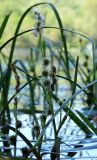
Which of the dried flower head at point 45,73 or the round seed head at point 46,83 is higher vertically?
the dried flower head at point 45,73

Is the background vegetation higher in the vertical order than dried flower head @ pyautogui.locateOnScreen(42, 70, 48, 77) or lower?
higher

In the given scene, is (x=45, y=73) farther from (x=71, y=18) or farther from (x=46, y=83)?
(x=71, y=18)

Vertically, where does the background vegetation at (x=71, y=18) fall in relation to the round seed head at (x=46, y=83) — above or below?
above

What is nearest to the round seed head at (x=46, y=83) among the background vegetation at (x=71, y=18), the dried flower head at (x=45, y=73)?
the dried flower head at (x=45, y=73)

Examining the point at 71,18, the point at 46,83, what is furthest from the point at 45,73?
the point at 71,18

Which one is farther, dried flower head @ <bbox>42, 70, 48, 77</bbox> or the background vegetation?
the background vegetation

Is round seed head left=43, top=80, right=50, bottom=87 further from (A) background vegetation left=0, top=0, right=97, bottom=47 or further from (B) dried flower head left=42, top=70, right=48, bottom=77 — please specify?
(A) background vegetation left=0, top=0, right=97, bottom=47

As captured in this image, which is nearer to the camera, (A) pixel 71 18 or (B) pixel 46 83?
(B) pixel 46 83

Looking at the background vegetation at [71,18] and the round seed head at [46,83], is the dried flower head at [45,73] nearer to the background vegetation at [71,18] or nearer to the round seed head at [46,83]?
the round seed head at [46,83]

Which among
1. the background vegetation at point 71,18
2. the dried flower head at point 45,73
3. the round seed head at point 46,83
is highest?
the background vegetation at point 71,18

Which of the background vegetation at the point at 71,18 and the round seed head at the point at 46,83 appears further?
the background vegetation at the point at 71,18

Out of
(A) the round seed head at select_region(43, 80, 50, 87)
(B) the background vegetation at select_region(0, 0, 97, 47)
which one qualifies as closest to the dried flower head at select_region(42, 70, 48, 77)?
(A) the round seed head at select_region(43, 80, 50, 87)

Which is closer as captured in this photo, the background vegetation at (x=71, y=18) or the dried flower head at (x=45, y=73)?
the dried flower head at (x=45, y=73)
